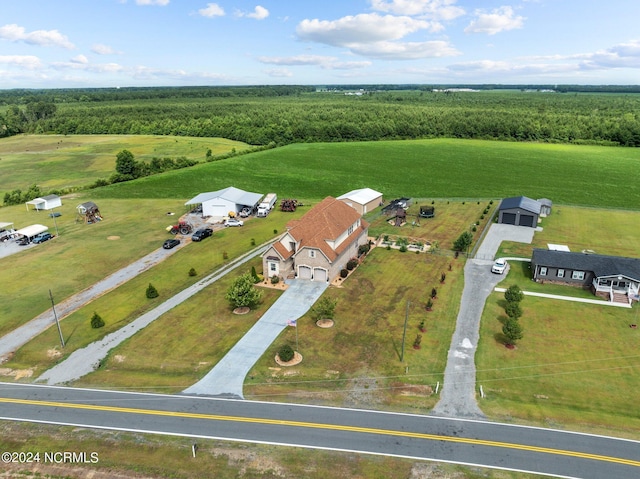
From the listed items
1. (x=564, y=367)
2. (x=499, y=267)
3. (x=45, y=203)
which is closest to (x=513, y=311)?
(x=564, y=367)

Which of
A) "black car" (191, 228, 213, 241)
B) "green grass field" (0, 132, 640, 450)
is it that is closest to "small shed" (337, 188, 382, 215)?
"green grass field" (0, 132, 640, 450)

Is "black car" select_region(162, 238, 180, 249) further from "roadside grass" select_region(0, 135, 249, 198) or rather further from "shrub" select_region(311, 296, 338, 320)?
"roadside grass" select_region(0, 135, 249, 198)

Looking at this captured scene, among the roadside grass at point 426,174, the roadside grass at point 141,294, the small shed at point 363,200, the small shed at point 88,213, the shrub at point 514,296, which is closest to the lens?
the roadside grass at point 141,294

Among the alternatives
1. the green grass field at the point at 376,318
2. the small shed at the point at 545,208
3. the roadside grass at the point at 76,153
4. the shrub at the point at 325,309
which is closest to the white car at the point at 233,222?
the green grass field at the point at 376,318

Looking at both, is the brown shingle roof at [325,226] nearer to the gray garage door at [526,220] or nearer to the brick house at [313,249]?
the brick house at [313,249]

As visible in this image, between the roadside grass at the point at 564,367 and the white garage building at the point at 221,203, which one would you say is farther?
the white garage building at the point at 221,203

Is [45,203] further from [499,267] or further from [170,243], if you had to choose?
[499,267]
